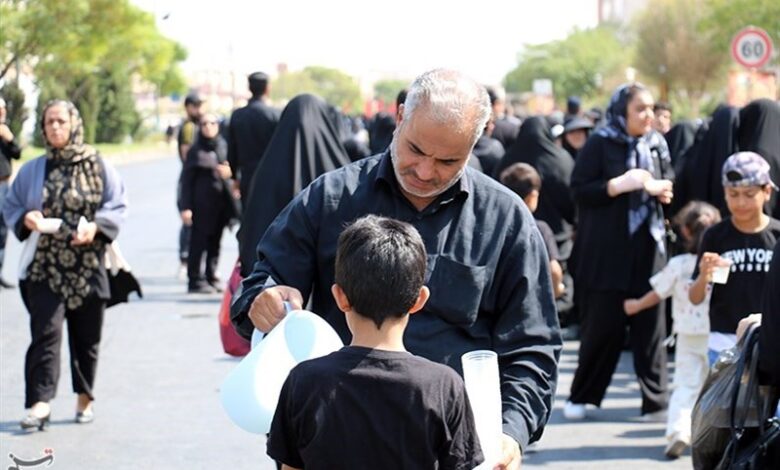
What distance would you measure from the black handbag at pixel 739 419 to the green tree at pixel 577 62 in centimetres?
7966

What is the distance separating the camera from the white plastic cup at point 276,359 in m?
3.51

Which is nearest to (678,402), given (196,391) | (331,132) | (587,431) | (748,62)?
(587,431)

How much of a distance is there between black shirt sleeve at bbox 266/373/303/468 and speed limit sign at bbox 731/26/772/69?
1641cm

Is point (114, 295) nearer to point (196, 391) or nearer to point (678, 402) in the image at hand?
point (196, 391)

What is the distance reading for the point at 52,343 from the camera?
338 inches

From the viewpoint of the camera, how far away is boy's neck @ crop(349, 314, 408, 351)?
3350 millimetres

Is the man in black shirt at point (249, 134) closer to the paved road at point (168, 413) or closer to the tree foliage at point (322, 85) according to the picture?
the paved road at point (168, 413)

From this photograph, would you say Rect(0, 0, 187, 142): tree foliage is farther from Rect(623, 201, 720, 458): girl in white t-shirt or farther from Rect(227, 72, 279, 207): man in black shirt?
Rect(623, 201, 720, 458): girl in white t-shirt

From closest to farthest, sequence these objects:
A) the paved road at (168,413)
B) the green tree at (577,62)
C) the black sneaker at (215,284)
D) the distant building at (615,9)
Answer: the paved road at (168,413) → the black sneaker at (215,284) → the green tree at (577,62) → the distant building at (615,9)

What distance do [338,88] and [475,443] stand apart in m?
183

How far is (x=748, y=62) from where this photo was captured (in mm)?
18953

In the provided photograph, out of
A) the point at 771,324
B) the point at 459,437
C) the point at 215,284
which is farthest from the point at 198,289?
the point at 459,437

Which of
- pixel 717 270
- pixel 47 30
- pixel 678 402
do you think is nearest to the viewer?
pixel 717 270

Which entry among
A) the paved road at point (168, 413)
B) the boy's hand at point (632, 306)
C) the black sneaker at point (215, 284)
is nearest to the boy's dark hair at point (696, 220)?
the boy's hand at point (632, 306)
